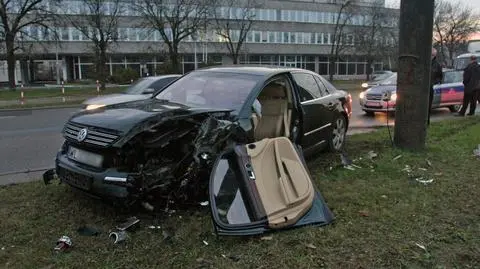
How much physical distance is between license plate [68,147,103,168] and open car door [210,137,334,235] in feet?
3.74

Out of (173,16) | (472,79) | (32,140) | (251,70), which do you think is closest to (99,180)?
(251,70)

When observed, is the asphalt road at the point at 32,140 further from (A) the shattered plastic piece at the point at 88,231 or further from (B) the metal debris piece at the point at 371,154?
(B) the metal debris piece at the point at 371,154

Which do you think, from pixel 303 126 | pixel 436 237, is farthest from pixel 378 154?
pixel 436 237

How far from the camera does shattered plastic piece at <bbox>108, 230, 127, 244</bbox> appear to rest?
4.00 meters

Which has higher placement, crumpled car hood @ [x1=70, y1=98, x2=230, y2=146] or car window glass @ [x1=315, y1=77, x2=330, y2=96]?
car window glass @ [x1=315, y1=77, x2=330, y2=96]

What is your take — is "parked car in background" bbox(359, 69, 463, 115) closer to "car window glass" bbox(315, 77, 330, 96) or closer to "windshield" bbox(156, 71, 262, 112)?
"car window glass" bbox(315, 77, 330, 96)

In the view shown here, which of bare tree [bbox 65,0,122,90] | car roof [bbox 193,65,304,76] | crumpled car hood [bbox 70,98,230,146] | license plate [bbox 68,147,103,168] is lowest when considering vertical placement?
license plate [bbox 68,147,103,168]

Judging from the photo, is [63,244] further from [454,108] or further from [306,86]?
[454,108]

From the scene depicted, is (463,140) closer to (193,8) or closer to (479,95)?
(479,95)

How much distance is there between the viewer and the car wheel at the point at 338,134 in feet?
25.3

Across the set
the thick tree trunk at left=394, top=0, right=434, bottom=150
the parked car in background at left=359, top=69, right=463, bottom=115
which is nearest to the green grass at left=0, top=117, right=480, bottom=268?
the thick tree trunk at left=394, top=0, right=434, bottom=150

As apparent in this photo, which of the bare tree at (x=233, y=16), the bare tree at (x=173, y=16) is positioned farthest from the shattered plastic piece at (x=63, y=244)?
the bare tree at (x=233, y=16)

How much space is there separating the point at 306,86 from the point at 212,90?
1.80m

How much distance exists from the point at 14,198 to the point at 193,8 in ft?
120
